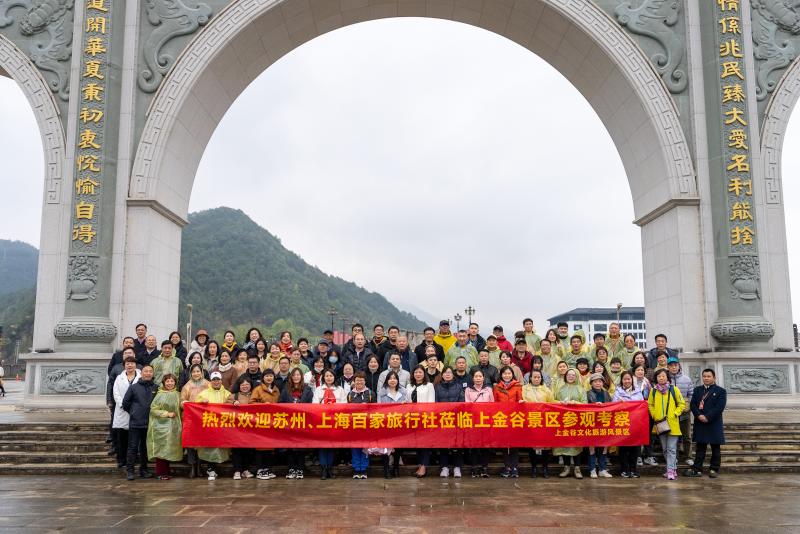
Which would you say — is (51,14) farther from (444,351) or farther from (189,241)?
(189,241)

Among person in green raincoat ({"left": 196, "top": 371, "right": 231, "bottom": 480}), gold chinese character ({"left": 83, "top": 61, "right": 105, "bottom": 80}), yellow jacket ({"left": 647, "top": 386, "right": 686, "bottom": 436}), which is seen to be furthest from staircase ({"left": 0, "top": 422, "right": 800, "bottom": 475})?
gold chinese character ({"left": 83, "top": 61, "right": 105, "bottom": 80})

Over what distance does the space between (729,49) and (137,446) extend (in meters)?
10.1

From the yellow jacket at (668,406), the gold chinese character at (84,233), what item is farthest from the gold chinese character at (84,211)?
the yellow jacket at (668,406)

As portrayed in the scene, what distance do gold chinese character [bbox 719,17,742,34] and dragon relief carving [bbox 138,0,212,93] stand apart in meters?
8.15

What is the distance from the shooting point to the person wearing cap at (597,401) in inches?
261

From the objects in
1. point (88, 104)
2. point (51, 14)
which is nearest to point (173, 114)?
point (88, 104)

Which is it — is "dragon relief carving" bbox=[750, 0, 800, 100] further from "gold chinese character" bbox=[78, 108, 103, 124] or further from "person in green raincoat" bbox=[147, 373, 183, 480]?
"gold chinese character" bbox=[78, 108, 103, 124]

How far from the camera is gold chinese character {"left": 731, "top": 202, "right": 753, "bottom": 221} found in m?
9.83

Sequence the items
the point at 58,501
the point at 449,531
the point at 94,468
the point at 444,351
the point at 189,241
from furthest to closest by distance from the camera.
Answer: the point at 189,241 < the point at 444,351 < the point at 94,468 < the point at 58,501 < the point at 449,531

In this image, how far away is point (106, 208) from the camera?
388 inches

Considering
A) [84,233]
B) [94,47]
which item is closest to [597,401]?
[84,233]

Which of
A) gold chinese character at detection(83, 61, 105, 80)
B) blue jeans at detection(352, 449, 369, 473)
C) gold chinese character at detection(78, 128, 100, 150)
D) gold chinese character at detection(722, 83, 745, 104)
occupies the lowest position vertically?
blue jeans at detection(352, 449, 369, 473)

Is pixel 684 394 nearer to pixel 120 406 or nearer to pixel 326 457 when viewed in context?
pixel 326 457

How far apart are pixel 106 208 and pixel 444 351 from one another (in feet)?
18.8
